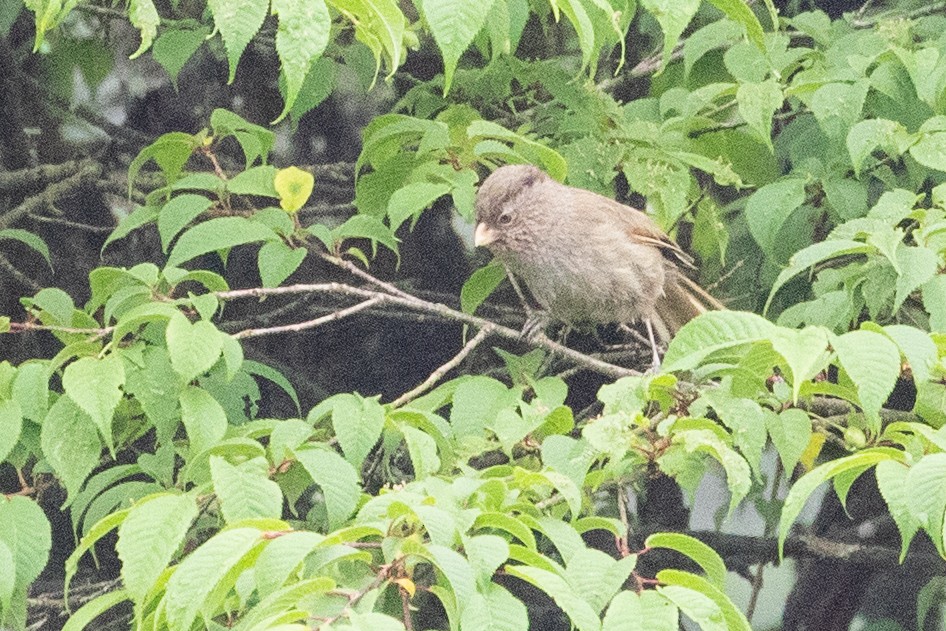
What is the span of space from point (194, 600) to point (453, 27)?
0.90 meters

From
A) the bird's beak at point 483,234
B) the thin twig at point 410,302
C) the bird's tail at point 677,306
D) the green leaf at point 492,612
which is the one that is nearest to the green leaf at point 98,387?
Answer: the thin twig at point 410,302

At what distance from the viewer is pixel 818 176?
10.6ft

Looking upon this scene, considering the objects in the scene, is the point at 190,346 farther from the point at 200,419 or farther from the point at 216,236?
the point at 216,236

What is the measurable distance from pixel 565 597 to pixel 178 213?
61.3 inches

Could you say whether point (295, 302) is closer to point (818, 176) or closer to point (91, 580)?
point (91, 580)

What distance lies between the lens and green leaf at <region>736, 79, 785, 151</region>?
3068 mm

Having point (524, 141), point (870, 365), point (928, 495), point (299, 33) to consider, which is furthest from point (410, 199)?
point (928, 495)

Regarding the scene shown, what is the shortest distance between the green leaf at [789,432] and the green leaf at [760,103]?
0.88 metres

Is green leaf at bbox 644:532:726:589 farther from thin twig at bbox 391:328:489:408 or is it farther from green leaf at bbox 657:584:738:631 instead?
thin twig at bbox 391:328:489:408

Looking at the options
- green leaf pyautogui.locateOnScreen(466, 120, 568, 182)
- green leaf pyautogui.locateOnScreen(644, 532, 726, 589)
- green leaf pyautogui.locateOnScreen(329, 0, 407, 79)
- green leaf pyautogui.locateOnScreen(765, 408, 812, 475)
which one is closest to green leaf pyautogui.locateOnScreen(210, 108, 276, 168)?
green leaf pyautogui.locateOnScreen(466, 120, 568, 182)

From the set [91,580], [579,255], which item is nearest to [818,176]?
[579,255]

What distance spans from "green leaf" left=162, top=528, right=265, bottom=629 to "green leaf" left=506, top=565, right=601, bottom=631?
357 millimetres

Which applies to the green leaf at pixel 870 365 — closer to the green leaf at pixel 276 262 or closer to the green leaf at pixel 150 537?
the green leaf at pixel 150 537

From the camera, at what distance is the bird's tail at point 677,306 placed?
4168 millimetres
